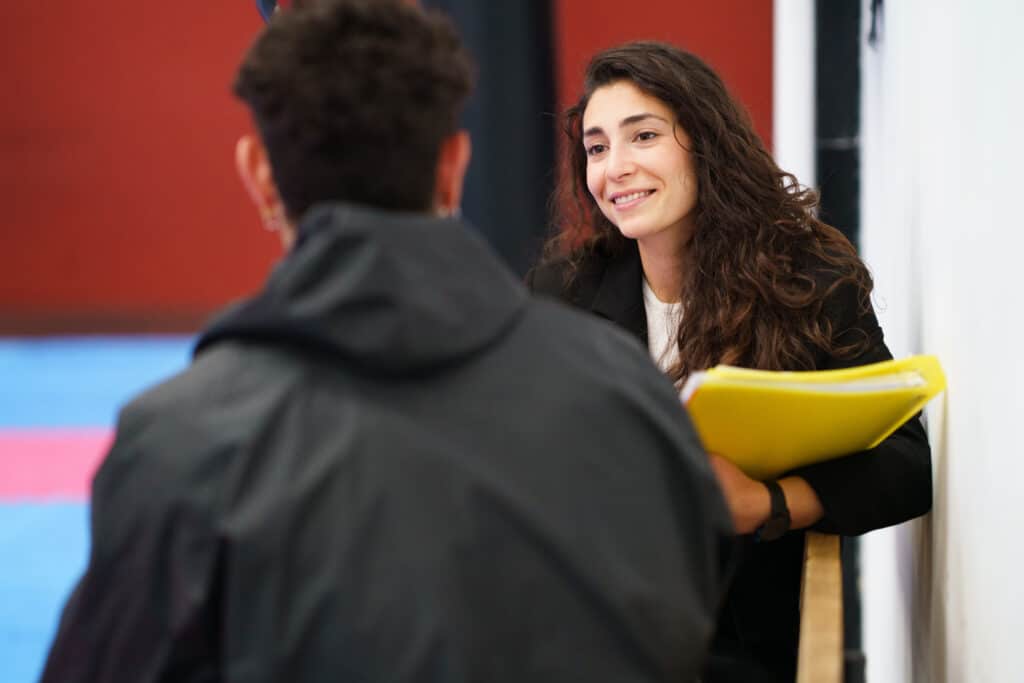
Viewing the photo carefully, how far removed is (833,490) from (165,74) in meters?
6.46

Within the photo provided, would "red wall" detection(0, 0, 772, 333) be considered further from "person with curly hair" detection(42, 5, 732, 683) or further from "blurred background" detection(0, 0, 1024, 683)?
"person with curly hair" detection(42, 5, 732, 683)

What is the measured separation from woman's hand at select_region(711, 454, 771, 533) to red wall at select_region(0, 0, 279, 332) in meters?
5.98

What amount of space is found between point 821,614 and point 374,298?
0.72 m

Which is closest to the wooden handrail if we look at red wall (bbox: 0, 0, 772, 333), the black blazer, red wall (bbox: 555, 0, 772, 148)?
the black blazer

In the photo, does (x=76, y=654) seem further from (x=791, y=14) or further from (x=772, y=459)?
(x=791, y=14)

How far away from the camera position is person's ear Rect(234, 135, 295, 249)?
952 millimetres

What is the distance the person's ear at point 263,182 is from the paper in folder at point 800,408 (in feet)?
1.57

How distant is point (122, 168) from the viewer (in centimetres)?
738

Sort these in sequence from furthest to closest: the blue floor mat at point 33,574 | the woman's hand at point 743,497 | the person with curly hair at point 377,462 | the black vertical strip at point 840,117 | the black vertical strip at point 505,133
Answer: the black vertical strip at point 505,133
the blue floor mat at point 33,574
the black vertical strip at point 840,117
the woman's hand at point 743,497
the person with curly hair at point 377,462

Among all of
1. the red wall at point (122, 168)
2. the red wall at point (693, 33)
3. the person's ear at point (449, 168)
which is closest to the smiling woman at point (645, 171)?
the person's ear at point (449, 168)

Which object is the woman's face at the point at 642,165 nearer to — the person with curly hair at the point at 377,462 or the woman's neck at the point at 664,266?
the woman's neck at the point at 664,266

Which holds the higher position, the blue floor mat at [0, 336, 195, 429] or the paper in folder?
the paper in folder

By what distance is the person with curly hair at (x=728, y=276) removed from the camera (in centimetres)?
154

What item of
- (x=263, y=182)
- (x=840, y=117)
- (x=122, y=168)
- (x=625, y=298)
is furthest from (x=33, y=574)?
(x=122, y=168)
